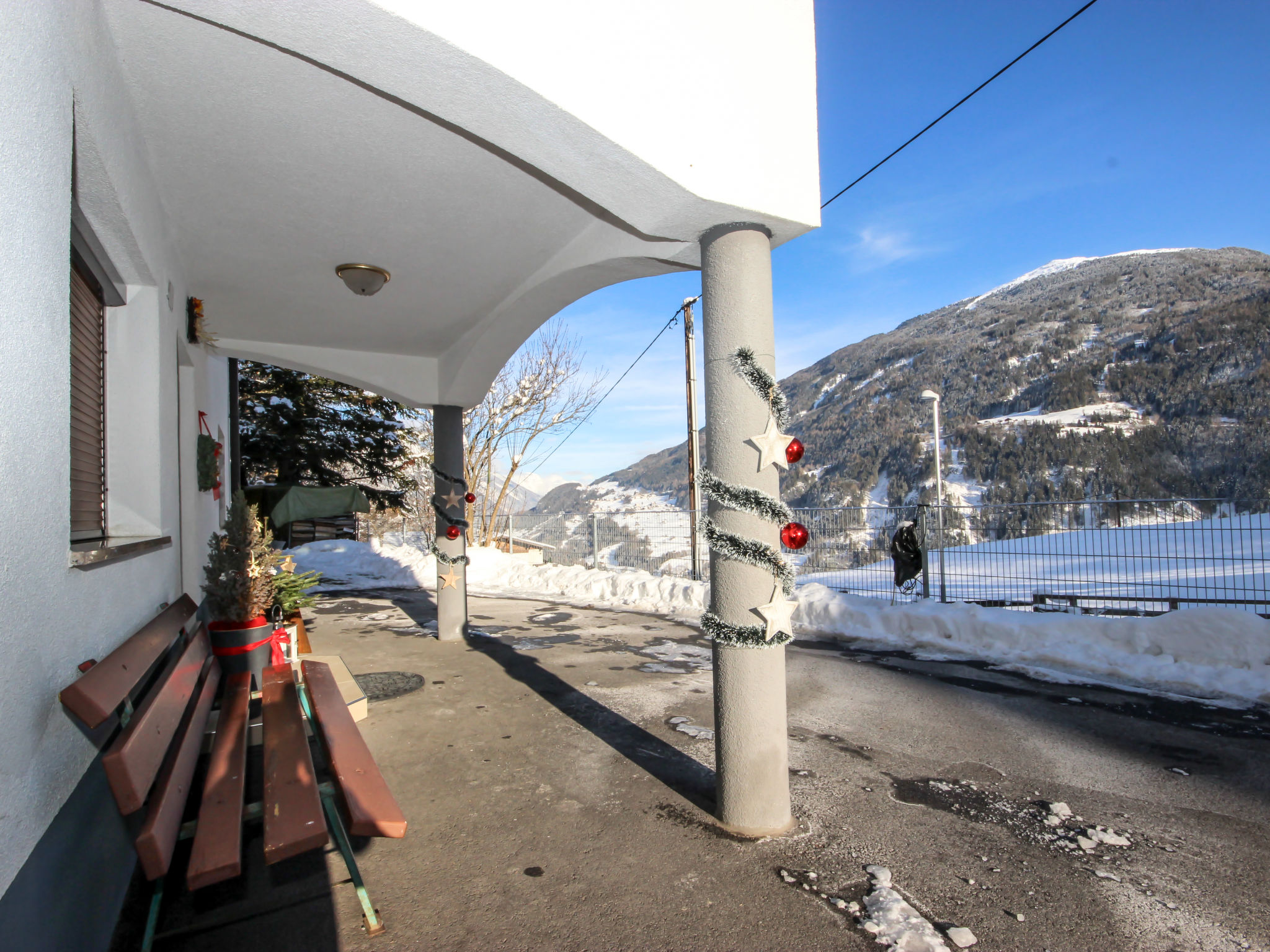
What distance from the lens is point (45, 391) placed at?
1.80 m

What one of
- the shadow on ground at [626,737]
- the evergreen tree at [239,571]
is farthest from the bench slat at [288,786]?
the shadow on ground at [626,737]

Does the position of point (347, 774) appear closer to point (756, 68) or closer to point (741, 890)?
point (741, 890)

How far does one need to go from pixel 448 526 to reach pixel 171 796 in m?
5.73

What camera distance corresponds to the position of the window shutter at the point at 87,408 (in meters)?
2.84

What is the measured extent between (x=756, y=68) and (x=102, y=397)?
11.5 feet

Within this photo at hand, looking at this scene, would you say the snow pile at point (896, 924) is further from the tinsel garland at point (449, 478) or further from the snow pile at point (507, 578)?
the snow pile at point (507, 578)

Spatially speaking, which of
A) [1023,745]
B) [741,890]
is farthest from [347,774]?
[1023,745]

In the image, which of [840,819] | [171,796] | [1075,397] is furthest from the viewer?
[1075,397]

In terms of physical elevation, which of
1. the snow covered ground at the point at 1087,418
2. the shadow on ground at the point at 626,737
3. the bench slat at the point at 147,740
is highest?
the snow covered ground at the point at 1087,418

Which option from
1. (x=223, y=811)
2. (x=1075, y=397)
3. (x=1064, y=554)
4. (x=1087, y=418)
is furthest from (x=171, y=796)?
(x=1075, y=397)

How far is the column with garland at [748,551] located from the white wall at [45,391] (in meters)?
2.20

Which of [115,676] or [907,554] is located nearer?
[115,676]

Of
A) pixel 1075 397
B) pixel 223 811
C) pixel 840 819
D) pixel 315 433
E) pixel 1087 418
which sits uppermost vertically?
pixel 1075 397

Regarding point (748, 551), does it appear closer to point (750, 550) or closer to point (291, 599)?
point (750, 550)
